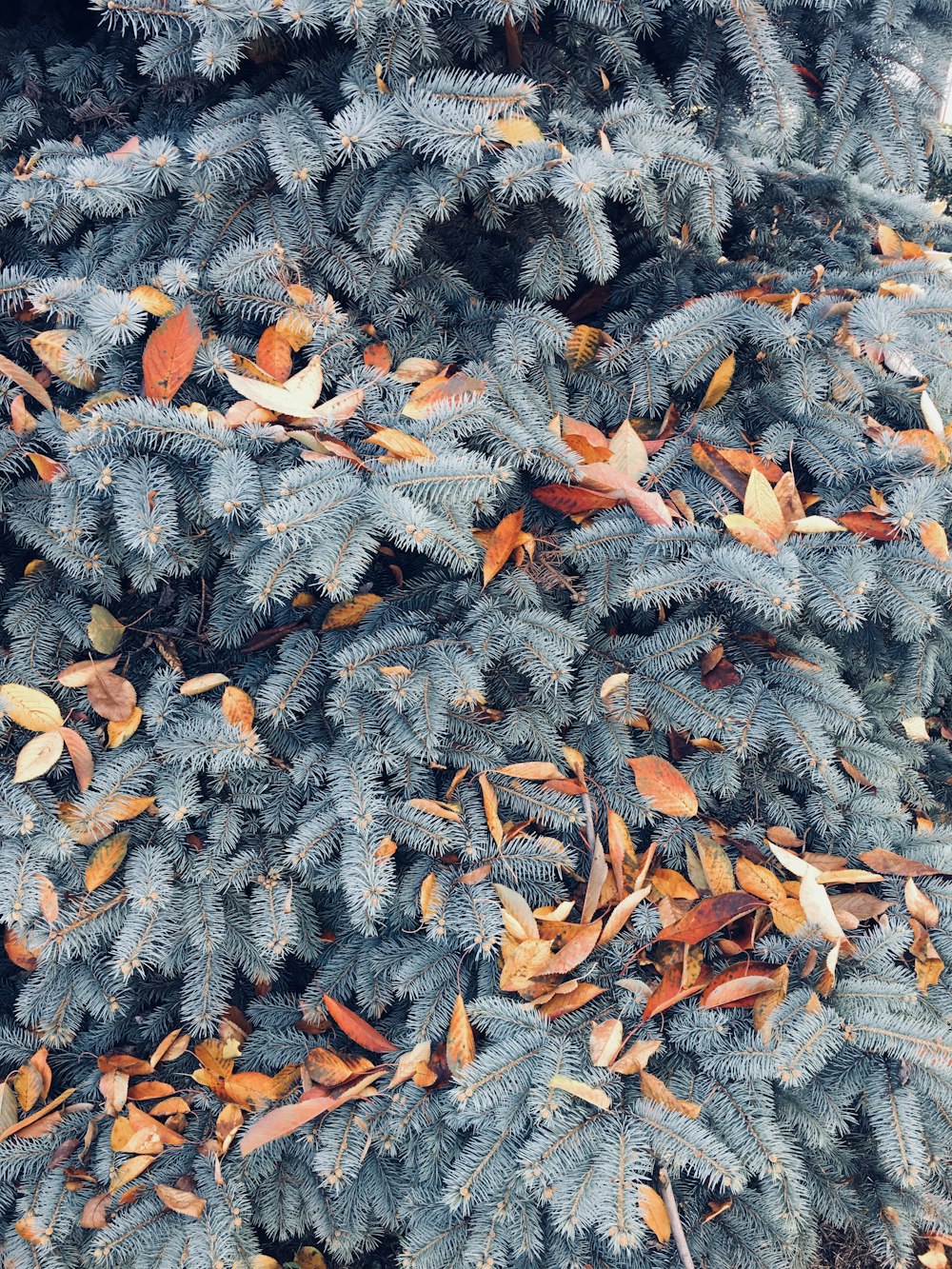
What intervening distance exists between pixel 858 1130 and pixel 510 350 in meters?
1.65

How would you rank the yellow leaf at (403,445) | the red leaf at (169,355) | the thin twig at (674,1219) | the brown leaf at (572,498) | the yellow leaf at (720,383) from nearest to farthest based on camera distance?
the thin twig at (674,1219), the yellow leaf at (403,445), the red leaf at (169,355), the brown leaf at (572,498), the yellow leaf at (720,383)

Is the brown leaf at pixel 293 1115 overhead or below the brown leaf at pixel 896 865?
below

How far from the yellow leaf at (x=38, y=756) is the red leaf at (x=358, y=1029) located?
2.28 feet

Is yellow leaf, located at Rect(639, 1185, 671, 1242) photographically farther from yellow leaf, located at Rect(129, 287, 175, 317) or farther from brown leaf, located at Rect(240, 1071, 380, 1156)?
yellow leaf, located at Rect(129, 287, 175, 317)

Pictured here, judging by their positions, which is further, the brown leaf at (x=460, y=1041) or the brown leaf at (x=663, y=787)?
the brown leaf at (x=663, y=787)

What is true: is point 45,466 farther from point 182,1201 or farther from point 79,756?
point 182,1201

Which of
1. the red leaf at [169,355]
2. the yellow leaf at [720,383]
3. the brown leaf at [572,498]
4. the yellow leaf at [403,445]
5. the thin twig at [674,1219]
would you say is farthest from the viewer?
the yellow leaf at [720,383]

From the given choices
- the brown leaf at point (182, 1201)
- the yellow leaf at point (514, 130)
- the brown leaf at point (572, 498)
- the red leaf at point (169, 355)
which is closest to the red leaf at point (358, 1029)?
the brown leaf at point (182, 1201)

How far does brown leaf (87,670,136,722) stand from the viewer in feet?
5.19

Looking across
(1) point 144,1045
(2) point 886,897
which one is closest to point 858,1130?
(2) point 886,897

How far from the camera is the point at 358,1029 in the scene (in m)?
1.59

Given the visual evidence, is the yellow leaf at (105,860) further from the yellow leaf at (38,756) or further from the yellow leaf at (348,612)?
the yellow leaf at (348,612)

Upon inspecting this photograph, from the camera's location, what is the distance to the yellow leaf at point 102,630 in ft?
5.28

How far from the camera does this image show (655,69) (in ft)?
6.70
